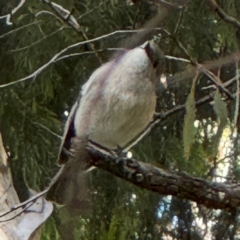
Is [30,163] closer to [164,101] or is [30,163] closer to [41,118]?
[41,118]

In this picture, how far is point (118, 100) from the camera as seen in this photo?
1.01m

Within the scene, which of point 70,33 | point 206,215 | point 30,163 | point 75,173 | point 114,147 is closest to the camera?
point 75,173

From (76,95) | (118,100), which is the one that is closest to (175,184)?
(118,100)

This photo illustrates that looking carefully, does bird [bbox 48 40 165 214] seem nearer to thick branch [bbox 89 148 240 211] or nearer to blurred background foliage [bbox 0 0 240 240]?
thick branch [bbox 89 148 240 211]

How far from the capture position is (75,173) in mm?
748

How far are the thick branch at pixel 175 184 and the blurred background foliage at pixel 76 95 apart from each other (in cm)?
42

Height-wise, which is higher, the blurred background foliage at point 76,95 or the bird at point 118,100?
the bird at point 118,100

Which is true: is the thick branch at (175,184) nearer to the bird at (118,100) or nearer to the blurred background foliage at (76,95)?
the bird at (118,100)

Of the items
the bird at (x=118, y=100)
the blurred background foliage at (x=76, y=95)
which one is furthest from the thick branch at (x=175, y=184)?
the blurred background foliage at (x=76, y=95)

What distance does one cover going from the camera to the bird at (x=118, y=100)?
3.11 feet

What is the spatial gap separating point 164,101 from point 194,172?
27 centimetres

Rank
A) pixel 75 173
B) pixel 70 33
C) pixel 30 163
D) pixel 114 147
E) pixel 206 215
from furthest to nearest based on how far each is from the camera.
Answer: pixel 206 215, pixel 30 163, pixel 70 33, pixel 114 147, pixel 75 173

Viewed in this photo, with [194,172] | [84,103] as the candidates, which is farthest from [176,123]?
[84,103]

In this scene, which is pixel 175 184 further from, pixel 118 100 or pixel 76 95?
pixel 76 95
